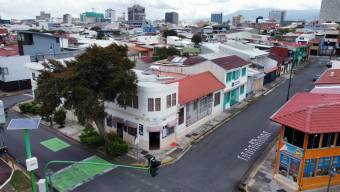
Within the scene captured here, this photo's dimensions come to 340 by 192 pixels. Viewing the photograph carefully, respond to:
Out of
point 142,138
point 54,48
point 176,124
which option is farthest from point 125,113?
point 54,48

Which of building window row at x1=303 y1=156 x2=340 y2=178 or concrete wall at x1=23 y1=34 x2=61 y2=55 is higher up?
concrete wall at x1=23 y1=34 x2=61 y2=55

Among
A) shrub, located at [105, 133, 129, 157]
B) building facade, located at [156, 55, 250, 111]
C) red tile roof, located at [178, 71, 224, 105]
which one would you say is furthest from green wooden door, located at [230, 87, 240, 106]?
shrub, located at [105, 133, 129, 157]

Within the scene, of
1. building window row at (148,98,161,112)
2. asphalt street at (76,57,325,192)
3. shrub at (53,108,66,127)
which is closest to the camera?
asphalt street at (76,57,325,192)

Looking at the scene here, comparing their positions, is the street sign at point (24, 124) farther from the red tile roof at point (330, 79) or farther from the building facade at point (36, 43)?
the building facade at point (36, 43)

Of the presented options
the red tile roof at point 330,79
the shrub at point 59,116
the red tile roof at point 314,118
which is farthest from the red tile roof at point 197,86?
the shrub at point 59,116

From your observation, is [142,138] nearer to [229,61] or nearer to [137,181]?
[137,181]

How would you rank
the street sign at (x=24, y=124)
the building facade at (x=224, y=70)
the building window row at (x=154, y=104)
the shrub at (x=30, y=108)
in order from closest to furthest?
the street sign at (x=24, y=124) < the building window row at (x=154, y=104) < the shrub at (x=30, y=108) < the building facade at (x=224, y=70)

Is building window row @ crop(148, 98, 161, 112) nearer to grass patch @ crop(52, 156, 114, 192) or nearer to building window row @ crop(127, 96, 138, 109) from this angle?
building window row @ crop(127, 96, 138, 109)

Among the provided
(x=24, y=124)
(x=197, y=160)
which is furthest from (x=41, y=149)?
(x=197, y=160)
